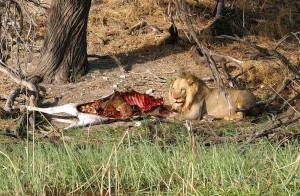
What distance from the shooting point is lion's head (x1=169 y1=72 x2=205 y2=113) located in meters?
10.2

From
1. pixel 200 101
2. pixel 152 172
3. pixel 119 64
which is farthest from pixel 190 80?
pixel 152 172

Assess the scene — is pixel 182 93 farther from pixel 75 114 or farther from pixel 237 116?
pixel 75 114

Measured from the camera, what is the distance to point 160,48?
43.2 feet

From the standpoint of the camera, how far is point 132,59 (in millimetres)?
12602

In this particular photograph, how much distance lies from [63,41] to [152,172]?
5.93 metres

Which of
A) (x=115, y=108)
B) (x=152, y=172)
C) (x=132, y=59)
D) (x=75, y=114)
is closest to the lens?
(x=152, y=172)

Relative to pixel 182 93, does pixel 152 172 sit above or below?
above

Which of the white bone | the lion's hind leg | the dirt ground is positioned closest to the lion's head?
the lion's hind leg

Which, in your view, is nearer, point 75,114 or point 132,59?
point 75,114

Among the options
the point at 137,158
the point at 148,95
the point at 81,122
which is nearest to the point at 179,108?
the point at 148,95

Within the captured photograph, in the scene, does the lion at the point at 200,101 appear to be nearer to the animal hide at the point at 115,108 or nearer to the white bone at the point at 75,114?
the animal hide at the point at 115,108

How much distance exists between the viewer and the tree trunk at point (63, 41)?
11.2m

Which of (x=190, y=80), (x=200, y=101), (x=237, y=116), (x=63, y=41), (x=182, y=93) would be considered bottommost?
(x=237, y=116)

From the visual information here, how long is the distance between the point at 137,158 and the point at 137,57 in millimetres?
6738
